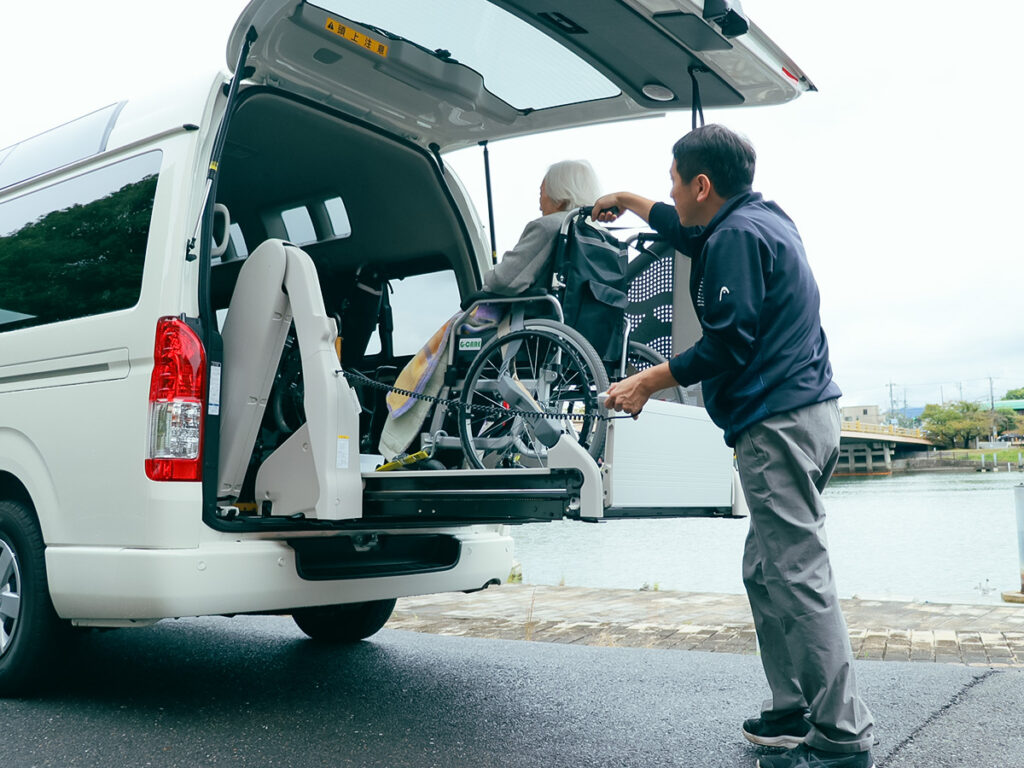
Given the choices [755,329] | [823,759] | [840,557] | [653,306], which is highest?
[653,306]

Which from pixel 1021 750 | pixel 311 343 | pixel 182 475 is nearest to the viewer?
pixel 1021 750

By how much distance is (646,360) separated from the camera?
3.97 meters

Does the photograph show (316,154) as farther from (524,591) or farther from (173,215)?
(524,591)

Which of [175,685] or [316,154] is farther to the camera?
[316,154]

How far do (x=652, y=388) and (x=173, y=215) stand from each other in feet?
5.67

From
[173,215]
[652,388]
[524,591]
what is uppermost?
[173,215]

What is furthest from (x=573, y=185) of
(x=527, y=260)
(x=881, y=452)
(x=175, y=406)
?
(x=881, y=452)

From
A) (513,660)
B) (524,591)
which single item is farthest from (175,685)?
(524,591)

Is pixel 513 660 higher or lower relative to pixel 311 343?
lower

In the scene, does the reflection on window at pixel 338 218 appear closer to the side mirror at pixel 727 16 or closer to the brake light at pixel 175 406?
the brake light at pixel 175 406

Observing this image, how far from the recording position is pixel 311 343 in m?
3.22

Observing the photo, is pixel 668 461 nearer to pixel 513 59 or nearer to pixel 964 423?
pixel 513 59

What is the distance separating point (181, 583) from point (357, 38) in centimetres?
218

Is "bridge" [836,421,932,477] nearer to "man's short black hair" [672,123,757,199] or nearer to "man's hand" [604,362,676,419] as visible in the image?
"man's short black hair" [672,123,757,199]
